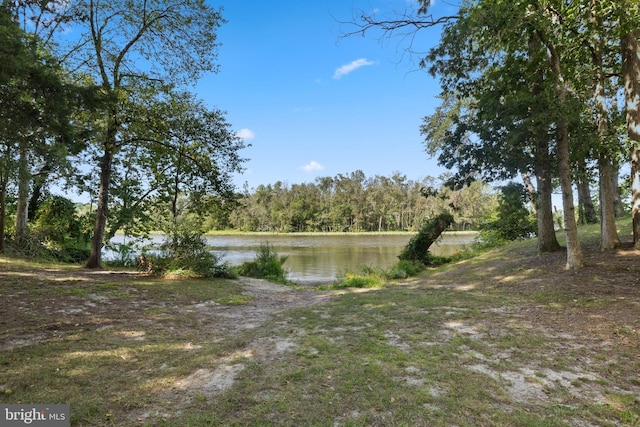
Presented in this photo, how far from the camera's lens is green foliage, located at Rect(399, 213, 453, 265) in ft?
46.4

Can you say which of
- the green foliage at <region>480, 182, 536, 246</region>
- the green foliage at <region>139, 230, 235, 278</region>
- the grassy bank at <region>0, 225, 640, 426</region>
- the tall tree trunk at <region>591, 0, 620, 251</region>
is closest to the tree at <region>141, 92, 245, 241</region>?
the green foliage at <region>139, 230, 235, 278</region>

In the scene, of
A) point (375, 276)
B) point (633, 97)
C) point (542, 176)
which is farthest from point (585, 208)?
point (375, 276)

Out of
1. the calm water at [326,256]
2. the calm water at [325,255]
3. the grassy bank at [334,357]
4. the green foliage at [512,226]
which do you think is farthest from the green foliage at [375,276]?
the green foliage at [512,226]

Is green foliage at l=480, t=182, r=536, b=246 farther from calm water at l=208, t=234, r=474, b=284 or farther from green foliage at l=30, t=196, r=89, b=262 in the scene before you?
green foliage at l=30, t=196, r=89, b=262

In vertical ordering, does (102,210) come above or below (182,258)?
above

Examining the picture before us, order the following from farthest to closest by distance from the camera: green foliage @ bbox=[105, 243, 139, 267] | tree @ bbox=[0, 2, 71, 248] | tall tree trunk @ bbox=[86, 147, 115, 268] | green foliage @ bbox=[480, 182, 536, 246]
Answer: green foliage @ bbox=[480, 182, 536, 246] < green foliage @ bbox=[105, 243, 139, 267] < tall tree trunk @ bbox=[86, 147, 115, 268] < tree @ bbox=[0, 2, 71, 248]

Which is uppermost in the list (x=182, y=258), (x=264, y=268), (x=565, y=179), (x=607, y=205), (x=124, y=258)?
(x=565, y=179)

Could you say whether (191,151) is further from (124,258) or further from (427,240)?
(427,240)

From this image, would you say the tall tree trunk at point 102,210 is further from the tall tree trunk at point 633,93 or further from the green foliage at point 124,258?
the tall tree trunk at point 633,93
